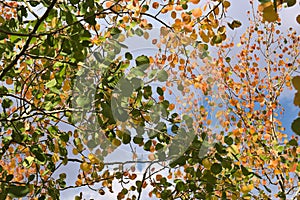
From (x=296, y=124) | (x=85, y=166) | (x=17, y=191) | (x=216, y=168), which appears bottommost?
(x=296, y=124)

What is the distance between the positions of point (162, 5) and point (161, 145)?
1.09 meters

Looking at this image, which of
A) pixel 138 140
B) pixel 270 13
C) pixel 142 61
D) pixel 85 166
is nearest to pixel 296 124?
pixel 270 13

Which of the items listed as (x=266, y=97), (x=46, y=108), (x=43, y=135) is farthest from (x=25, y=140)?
(x=266, y=97)

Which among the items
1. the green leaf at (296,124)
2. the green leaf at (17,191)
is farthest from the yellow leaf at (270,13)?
the green leaf at (17,191)

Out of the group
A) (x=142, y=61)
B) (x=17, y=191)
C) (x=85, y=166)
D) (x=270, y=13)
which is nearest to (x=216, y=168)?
(x=142, y=61)

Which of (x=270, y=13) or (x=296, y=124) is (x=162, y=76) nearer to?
(x=270, y=13)

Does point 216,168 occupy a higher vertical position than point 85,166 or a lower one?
lower

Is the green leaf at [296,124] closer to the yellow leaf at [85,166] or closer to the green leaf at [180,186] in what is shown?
the green leaf at [180,186]

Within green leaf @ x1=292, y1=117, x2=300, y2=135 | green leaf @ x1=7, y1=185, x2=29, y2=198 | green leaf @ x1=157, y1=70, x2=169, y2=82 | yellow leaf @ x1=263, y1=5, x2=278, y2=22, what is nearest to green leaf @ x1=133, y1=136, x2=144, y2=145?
green leaf @ x1=157, y1=70, x2=169, y2=82

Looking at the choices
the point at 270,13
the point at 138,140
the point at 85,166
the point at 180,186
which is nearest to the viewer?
the point at 270,13

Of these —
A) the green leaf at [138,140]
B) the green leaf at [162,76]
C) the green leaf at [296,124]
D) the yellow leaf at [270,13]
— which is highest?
the green leaf at [162,76]

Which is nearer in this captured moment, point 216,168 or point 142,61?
point 142,61

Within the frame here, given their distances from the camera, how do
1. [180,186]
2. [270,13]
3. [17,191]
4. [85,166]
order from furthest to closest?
[85,166] → [180,186] → [17,191] → [270,13]

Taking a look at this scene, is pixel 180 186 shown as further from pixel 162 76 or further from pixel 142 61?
pixel 142 61
